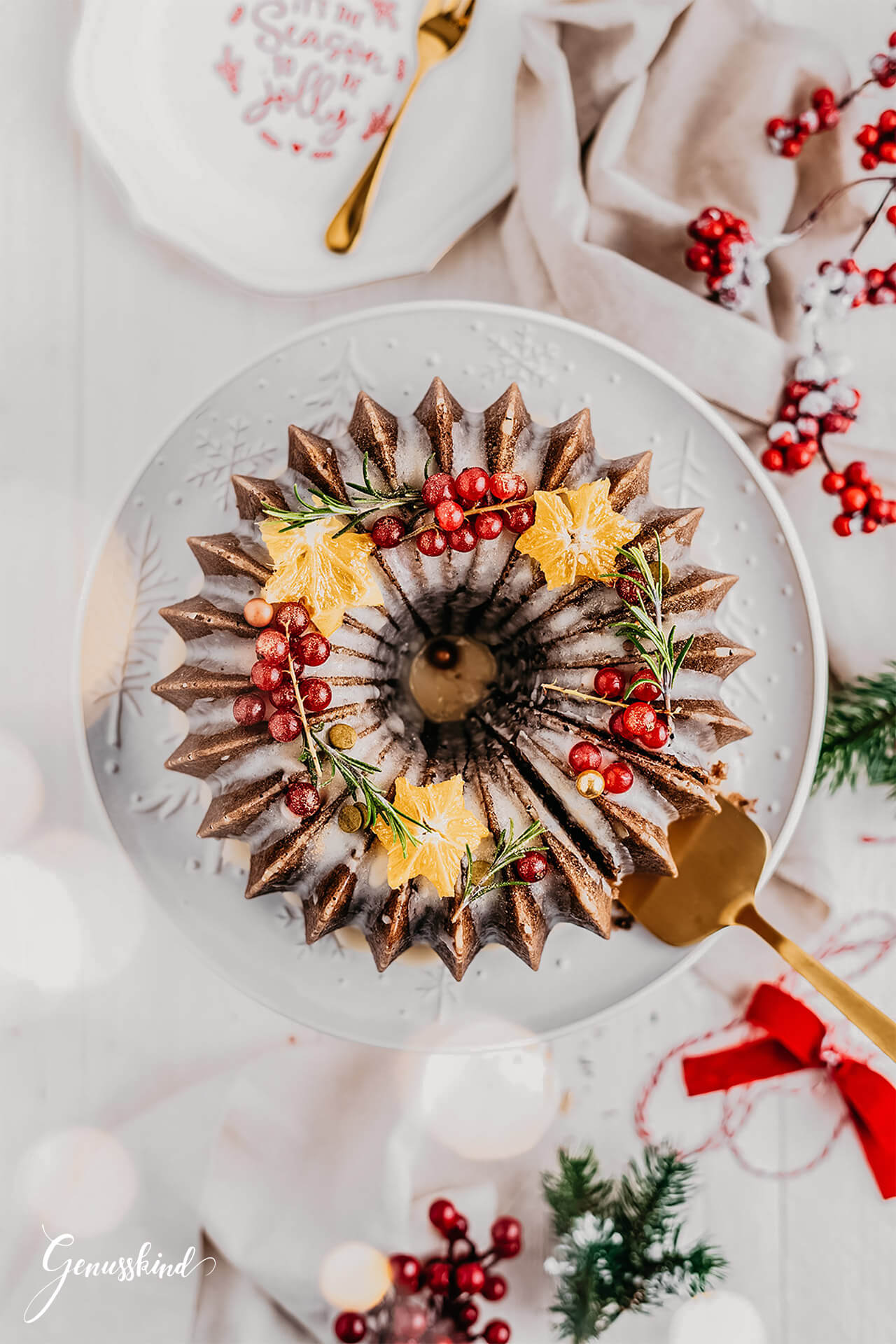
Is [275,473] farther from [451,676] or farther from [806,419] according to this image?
[806,419]

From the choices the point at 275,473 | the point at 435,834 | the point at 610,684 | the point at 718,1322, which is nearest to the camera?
the point at 435,834

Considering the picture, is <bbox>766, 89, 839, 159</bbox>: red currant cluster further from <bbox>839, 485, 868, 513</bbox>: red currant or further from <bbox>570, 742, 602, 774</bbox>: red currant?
<bbox>570, 742, 602, 774</bbox>: red currant

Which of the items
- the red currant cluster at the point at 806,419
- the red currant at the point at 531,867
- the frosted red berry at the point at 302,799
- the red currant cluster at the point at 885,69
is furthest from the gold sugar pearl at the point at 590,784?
the red currant cluster at the point at 885,69

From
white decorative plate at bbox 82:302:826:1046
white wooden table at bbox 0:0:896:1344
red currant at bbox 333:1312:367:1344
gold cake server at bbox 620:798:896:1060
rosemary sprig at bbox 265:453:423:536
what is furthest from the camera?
white wooden table at bbox 0:0:896:1344

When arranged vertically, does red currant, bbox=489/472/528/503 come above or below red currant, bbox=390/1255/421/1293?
above

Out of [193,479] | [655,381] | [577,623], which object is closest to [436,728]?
[577,623]

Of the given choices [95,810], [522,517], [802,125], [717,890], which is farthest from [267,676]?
[802,125]

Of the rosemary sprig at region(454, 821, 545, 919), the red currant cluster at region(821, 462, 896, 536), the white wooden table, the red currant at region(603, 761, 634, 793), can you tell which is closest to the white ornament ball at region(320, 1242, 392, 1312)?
the white wooden table
